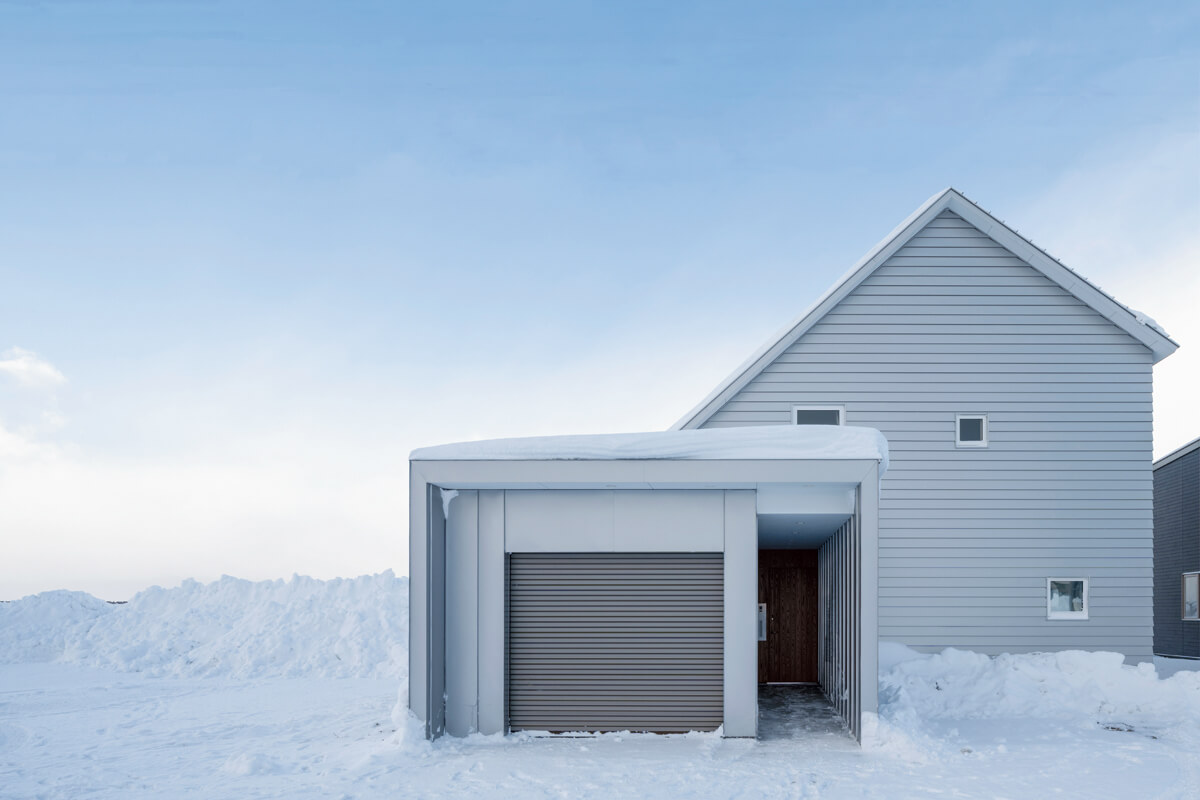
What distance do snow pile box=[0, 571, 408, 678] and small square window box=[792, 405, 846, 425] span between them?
9847mm

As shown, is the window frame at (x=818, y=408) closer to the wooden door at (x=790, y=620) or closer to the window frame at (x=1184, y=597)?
the wooden door at (x=790, y=620)

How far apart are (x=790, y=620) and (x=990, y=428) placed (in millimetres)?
4560

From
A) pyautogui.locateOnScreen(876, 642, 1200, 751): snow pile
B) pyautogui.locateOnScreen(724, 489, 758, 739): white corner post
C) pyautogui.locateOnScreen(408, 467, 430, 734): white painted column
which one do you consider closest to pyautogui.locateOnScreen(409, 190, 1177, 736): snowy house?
pyautogui.locateOnScreen(724, 489, 758, 739): white corner post

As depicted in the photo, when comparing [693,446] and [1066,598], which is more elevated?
[693,446]

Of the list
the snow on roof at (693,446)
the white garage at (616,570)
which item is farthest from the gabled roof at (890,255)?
the snow on roof at (693,446)

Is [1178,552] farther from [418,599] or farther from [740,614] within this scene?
[418,599]

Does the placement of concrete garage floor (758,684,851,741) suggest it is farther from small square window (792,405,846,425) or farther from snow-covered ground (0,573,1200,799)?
small square window (792,405,846,425)

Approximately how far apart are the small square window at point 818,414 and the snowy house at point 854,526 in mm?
36

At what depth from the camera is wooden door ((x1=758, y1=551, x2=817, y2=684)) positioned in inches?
549

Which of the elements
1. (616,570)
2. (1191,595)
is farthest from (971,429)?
(1191,595)

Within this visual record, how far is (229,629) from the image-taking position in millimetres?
19953

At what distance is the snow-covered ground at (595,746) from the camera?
7.50m

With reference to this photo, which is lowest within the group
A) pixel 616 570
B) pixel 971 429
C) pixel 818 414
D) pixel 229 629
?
pixel 229 629

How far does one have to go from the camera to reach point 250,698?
44.9ft
